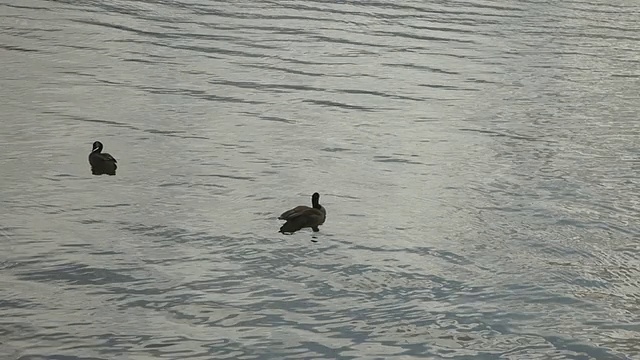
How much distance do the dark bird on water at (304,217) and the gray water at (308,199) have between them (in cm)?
13

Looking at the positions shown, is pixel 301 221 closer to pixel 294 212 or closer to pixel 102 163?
pixel 294 212

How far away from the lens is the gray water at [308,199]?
10.3 metres

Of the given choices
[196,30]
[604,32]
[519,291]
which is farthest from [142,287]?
[604,32]

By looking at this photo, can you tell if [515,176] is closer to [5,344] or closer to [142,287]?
[142,287]

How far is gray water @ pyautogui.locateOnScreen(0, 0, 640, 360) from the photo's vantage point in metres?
10.3

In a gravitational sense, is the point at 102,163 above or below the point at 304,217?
above

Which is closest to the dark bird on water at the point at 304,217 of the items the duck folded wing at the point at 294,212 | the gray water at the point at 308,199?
the duck folded wing at the point at 294,212

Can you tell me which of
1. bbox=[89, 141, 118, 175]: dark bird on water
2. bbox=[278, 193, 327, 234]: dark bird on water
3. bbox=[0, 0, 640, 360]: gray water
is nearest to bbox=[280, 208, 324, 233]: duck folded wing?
bbox=[278, 193, 327, 234]: dark bird on water

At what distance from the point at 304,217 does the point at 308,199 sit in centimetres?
127

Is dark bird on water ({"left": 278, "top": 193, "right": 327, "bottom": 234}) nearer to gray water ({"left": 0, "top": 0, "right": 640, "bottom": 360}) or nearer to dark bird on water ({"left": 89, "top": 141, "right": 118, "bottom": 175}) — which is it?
gray water ({"left": 0, "top": 0, "right": 640, "bottom": 360})

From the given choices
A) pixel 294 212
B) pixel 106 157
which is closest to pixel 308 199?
pixel 294 212

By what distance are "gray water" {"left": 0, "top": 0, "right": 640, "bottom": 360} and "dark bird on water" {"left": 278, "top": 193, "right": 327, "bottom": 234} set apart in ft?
0.42

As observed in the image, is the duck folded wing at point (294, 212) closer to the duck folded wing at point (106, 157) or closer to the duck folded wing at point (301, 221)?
the duck folded wing at point (301, 221)

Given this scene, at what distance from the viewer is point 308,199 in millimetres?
14266
